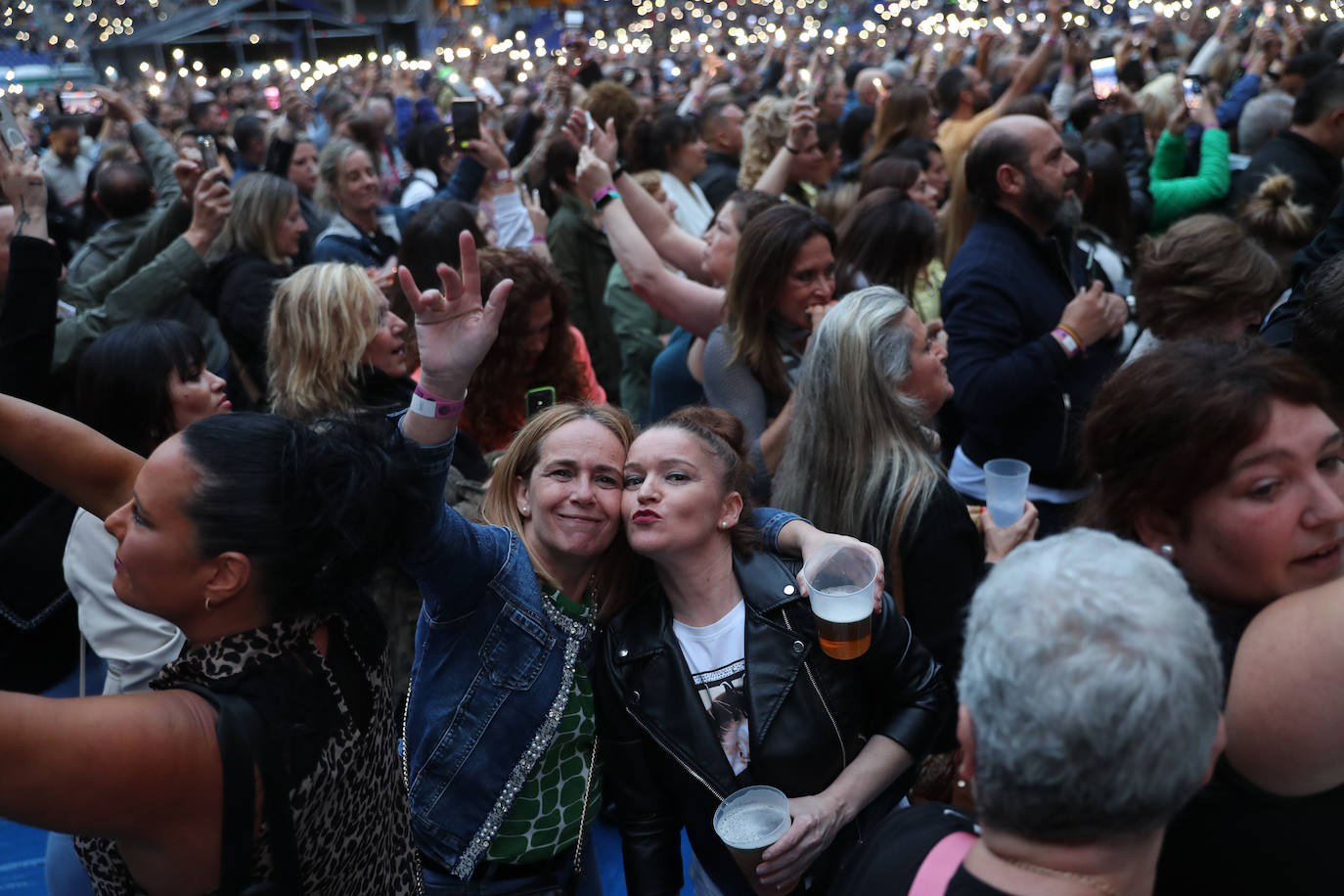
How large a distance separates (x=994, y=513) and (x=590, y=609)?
1190mm

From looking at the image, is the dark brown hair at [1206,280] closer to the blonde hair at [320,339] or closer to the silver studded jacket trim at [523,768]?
the silver studded jacket trim at [523,768]

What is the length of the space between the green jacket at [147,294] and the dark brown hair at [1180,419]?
3.35 m

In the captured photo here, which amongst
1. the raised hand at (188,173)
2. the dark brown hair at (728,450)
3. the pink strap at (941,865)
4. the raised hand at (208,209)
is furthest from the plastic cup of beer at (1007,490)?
the raised hand at (188,173)

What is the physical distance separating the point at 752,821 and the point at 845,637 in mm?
399

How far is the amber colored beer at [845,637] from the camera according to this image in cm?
197

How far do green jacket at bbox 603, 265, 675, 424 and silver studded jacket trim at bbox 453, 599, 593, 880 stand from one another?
8.94ft

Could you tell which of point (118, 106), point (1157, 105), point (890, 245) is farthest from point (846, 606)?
point (1157, 105)

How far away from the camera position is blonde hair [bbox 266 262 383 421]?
322 centimetres

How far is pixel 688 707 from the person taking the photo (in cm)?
206

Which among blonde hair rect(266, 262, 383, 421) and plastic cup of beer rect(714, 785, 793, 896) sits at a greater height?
blonde hair rect(266, 262, 383, 421)

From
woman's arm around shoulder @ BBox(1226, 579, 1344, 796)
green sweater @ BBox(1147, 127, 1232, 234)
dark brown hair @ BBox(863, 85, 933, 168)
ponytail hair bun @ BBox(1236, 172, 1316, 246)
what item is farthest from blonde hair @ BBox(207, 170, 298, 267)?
green sweater @ BBox(1147, 127, 1232, 234)

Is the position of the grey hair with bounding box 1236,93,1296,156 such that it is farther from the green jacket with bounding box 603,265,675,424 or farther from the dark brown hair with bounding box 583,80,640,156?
the green jacket with bounding box 603,265,675,424

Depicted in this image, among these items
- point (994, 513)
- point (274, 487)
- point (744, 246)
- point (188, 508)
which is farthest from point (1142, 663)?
point (744, 246)

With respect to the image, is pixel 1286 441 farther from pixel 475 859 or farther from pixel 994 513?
pixel 475 859
